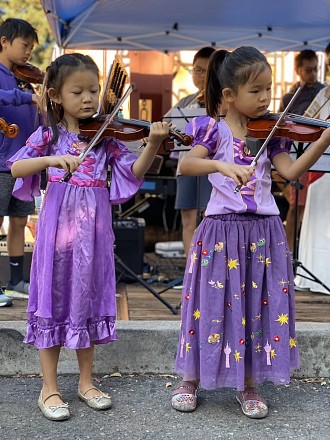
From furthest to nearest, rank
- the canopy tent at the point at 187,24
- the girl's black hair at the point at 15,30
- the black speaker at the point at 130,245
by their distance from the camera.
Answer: the canopy tent at the point at 187,24, the black speaker at the point at 130,245, the girl's black hair at the point at 15,30

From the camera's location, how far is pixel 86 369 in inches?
112

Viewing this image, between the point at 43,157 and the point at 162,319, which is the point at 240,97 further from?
the point at 162,319

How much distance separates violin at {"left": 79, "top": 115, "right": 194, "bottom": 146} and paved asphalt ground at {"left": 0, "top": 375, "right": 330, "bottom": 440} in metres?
1.14

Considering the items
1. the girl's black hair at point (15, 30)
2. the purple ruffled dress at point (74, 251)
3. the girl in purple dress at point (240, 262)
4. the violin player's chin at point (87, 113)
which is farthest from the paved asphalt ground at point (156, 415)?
the girl's black hair at point (15, 30)

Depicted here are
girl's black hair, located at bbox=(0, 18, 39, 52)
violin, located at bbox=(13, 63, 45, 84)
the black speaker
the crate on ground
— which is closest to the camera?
girl's black hair, located at bbox=(0, 18, 39, 52)

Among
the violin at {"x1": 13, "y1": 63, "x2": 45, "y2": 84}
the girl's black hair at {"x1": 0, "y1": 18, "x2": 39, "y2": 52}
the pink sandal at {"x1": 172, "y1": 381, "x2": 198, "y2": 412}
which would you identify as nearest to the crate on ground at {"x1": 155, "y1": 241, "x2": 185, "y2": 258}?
the violin at {"x1": 13, "y1": 63, "x2": 45, "y2": 84}

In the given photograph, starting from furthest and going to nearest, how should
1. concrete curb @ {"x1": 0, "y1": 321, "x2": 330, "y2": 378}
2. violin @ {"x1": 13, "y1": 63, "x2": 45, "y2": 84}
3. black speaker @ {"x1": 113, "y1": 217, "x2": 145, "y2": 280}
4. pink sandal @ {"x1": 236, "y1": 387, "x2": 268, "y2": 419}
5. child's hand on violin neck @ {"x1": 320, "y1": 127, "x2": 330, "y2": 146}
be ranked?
black speaker @ {"x1": 113, "y1": 217, "x2": 145, "y2": 280}
violin @ {"x1": 13, "y1": 63, "x2": 45, "y2": 84}
concrete curb @ {"x1": 0, "y1": 321, "x2": 330, "y2": 378}
pink sandal @ {"x1": 236, "y1": 387, "x2": 268, "y2": 419}
child's hand on violin neck @ {"x1": 320, "y1": 127, "x2": 330, "y2": 146}

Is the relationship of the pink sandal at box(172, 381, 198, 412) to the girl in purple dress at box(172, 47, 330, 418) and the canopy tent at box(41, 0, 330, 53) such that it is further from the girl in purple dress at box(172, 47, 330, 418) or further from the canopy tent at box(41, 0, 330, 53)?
the canopy tent at box(41, 0, 330, 53)

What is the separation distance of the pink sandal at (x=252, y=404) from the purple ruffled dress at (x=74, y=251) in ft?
2.05

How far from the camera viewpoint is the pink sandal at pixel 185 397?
2.80 metres

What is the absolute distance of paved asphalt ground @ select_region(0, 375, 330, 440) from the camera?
2596mm

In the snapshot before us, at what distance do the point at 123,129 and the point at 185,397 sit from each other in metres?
1.16

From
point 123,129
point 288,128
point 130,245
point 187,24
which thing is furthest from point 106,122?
point 187,24

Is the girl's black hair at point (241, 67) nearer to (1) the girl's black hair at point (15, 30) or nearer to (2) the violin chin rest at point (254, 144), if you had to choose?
(2) the violin chin rest at point (254, 144)
